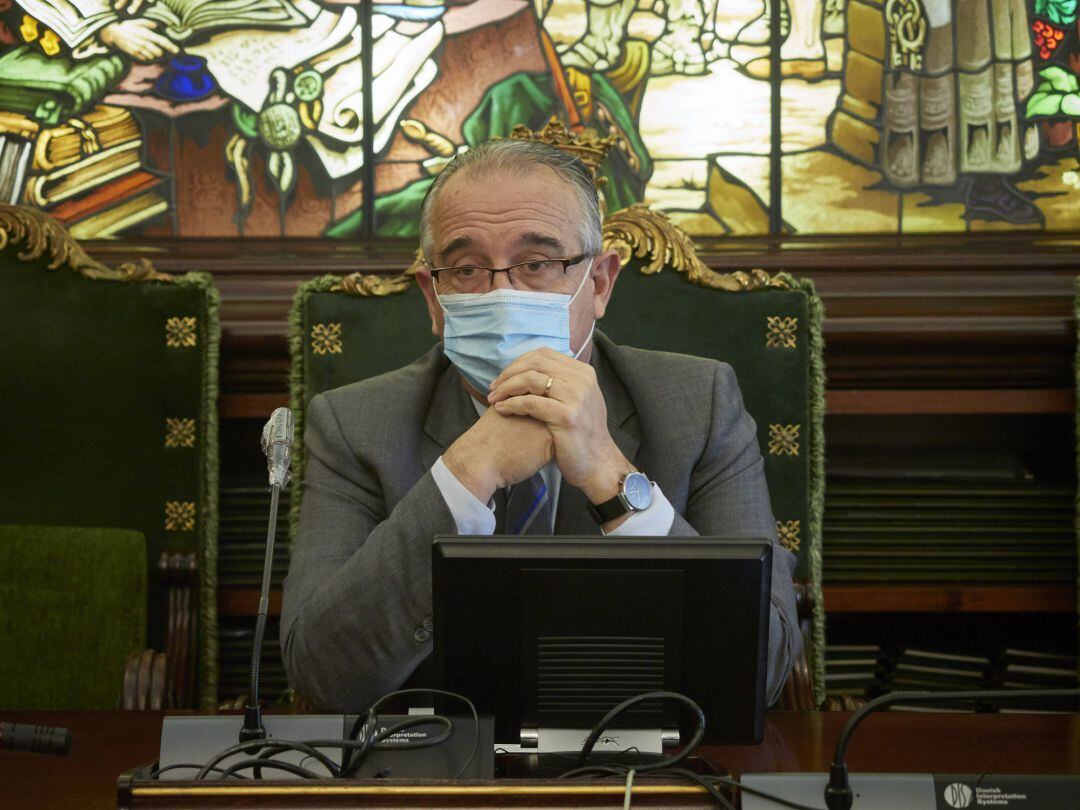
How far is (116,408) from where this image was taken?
2410 millimetres

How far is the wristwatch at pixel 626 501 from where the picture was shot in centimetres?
166

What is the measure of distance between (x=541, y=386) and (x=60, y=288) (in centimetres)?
120

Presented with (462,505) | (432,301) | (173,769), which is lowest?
(173,769)

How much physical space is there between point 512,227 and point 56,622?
1171 millimetres

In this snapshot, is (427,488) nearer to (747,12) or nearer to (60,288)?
(60,288)

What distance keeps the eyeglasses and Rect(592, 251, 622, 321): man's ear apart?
0.10m

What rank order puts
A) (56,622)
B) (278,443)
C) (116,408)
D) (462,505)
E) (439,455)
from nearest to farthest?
(278,443), (462,505), (439,455), (56,622), (116,408)

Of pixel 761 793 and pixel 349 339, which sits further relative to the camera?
pixel 349 339

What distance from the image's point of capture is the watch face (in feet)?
5.44

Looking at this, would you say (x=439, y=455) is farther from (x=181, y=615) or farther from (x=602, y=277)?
(x=181, y=615)

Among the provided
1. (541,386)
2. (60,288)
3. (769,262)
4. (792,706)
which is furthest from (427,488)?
(769,262)

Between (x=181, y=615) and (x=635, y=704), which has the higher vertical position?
(x=635, y=704)

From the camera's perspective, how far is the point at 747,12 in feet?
11.2

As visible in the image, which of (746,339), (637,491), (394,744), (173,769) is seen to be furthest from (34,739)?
(746,339)
